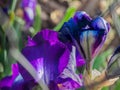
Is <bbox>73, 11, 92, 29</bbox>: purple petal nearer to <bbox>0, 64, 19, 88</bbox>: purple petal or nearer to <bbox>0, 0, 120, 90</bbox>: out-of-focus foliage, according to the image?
<bbox>0, 0, 120, 90</bbox>: out-of-focus foliage

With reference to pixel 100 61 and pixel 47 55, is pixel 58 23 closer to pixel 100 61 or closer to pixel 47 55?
pixel 100 61

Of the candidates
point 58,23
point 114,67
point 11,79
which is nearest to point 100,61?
point 11,79

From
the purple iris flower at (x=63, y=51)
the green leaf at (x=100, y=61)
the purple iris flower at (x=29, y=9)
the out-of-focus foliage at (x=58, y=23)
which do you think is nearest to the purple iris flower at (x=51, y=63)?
the purple iris flower at (x=63, y=51)

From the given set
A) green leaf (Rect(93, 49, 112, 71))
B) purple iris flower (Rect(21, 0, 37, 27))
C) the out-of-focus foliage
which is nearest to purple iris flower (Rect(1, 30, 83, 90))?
the out-of-focus foliage

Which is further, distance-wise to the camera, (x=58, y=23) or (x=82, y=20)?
(x=58, y=23)

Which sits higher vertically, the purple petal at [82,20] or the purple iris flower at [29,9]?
the purple petal at [82,20]

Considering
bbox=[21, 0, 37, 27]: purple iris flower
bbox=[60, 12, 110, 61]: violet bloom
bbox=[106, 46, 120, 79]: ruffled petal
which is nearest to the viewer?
bbox=[106, 46, 120, 79]: ruffled petal

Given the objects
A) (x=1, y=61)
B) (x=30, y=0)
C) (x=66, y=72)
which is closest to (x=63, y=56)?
(x=66, y=72)

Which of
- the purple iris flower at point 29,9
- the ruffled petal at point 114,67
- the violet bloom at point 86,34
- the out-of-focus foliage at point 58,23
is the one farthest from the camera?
the purple iris flower at point 29,9

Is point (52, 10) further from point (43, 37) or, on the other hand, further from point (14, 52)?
point (14, 52)

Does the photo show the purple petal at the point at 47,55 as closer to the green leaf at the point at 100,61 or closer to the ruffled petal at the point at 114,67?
the ruffled petal at the point at 114,67

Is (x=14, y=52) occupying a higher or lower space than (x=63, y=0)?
higher
